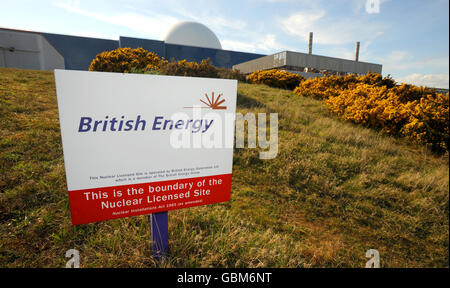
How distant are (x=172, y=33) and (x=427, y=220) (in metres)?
56.9

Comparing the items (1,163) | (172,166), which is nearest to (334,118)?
(172,166)

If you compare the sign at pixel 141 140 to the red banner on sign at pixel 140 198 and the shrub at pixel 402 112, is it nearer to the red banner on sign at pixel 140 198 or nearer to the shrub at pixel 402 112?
the red banner on sign at pixel 140 198

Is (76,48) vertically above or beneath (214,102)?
above

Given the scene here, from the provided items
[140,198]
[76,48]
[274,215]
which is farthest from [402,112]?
[76,48]

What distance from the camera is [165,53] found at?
1783 inches

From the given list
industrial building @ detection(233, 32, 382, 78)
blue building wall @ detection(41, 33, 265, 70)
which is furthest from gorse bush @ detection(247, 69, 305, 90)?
blue building wall @ detection(41, 33, 265, 70)

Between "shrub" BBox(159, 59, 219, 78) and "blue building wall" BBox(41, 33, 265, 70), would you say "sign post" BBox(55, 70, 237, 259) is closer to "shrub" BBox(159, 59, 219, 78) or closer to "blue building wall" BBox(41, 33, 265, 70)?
"shrub" BBox(159, 59, 219, 78)

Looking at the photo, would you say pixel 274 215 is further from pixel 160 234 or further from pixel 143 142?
pixel 143 142

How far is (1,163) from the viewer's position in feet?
12.7

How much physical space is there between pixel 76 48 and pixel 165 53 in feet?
59.5

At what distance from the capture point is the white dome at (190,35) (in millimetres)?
49125

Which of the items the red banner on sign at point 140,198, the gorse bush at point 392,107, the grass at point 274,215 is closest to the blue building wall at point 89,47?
the gorse bush at point 392,107

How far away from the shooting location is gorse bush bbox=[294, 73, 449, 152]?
6.50 feet
